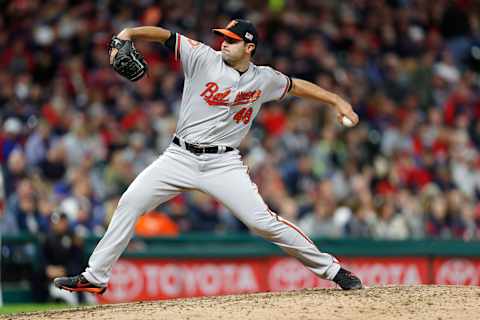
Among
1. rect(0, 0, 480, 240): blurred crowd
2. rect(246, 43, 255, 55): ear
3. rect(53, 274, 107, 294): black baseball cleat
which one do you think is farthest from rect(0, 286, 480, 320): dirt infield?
rect(0, 0, 480, 240): blurred crowd

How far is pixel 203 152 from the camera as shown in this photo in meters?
7.83

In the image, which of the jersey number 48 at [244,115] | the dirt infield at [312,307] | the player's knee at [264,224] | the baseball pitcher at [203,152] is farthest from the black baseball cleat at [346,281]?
the jersey number 48 at [244,115]

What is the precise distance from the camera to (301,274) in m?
13.4

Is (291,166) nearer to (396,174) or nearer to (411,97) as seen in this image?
(396,174)

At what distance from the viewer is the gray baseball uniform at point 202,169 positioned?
771 cm

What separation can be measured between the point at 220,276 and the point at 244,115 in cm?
546

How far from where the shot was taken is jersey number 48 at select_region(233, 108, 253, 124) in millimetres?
→ 7984

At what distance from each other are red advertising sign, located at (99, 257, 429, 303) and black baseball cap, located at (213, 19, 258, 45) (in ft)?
17.5

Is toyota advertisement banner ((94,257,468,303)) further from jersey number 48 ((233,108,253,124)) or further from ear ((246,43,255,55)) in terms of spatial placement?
ear ((246,43,255,55))

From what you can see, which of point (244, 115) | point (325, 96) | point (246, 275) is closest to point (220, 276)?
point (246, 275)

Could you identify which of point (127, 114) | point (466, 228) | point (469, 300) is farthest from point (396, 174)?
point (469, 300)

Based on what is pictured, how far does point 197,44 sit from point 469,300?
2.80 m

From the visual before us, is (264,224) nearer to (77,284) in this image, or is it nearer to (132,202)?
(132,202)

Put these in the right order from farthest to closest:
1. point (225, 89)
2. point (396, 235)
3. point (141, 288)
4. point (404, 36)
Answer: point (404, 36) < point (396, 235) < point (141, 288) < point (225, 89)
